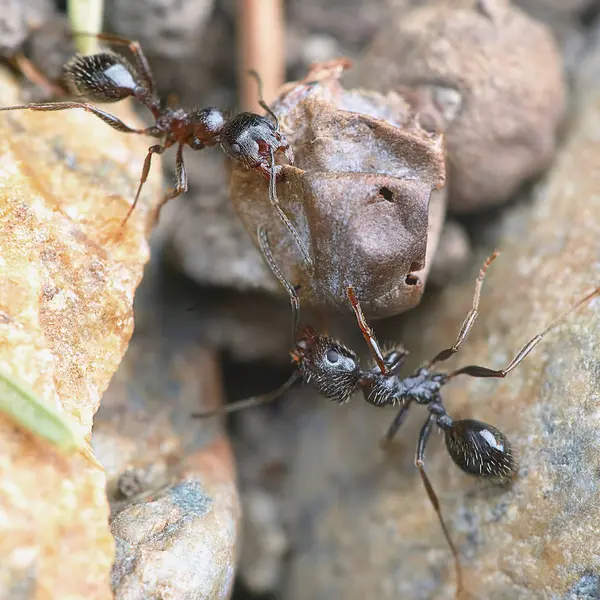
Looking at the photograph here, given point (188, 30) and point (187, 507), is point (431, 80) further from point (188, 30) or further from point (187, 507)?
point (187, 507)

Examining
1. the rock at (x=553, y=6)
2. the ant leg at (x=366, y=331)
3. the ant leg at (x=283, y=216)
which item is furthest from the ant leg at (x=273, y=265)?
the rock at (x=553, y=6)

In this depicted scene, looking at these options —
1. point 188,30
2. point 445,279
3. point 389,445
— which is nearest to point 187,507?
point 389,445

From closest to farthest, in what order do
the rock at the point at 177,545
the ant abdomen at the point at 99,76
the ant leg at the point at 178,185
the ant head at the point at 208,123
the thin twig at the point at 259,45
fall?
the rock at the point at 177,545
the ant leg at the point at 178,185
the ant abdomen at the point at 99,76
the ant head at the point at 208,123
the thin twig at the point at 259,45

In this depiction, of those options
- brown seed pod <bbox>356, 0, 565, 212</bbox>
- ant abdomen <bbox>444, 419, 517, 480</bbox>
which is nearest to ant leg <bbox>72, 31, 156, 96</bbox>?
brown seed pod <bbox>356, 0, 565, 212</bbox>

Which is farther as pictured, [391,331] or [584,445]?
[391,331]

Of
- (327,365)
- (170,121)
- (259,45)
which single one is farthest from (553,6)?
(327,365)

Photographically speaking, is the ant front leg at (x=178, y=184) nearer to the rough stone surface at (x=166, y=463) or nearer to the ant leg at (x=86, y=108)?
the ant leg at (x=86, y=108)
